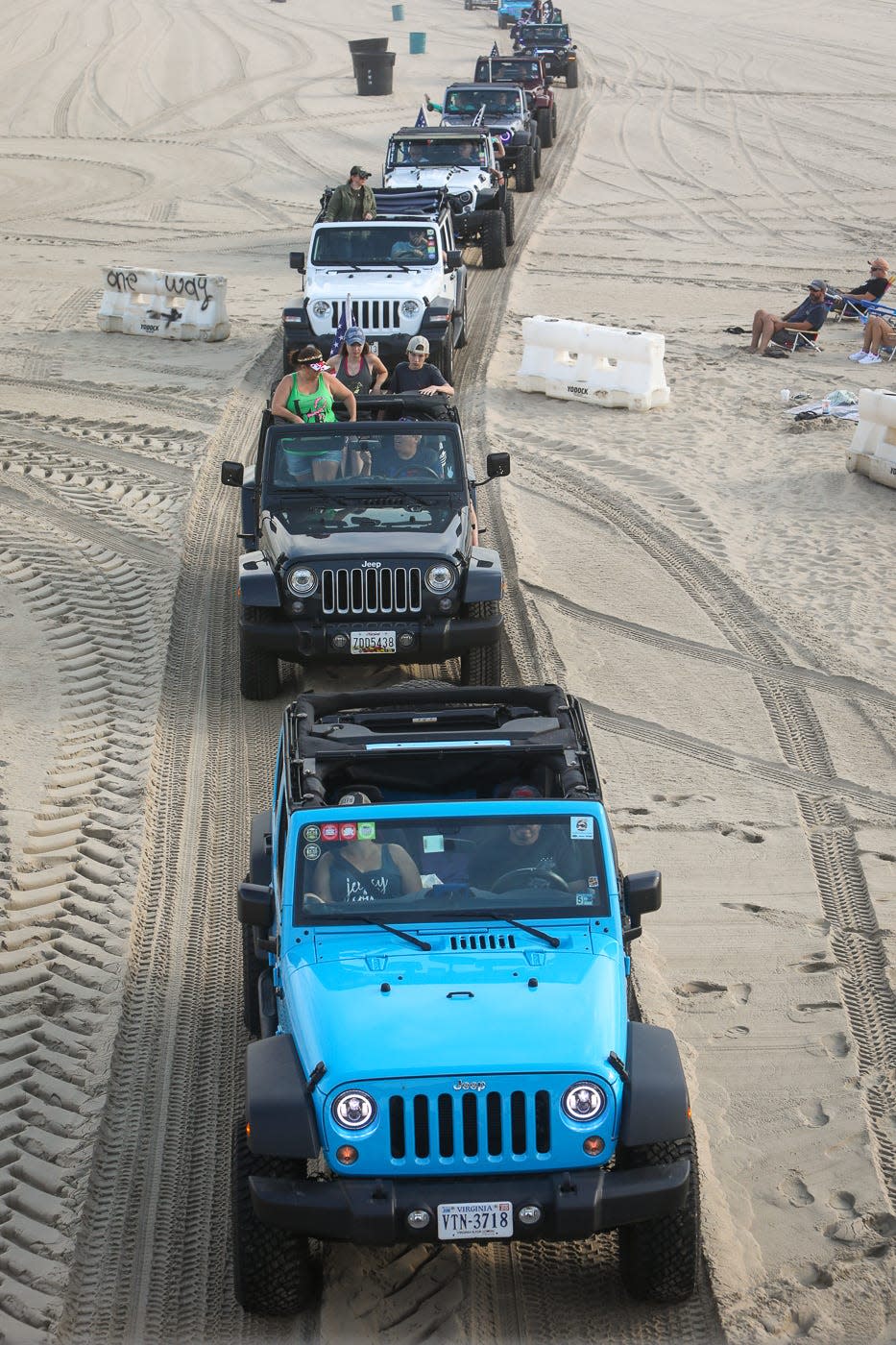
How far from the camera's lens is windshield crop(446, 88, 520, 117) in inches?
1108

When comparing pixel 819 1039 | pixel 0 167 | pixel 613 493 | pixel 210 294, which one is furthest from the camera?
pixel 0 167

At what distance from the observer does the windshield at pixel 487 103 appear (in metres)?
28.1

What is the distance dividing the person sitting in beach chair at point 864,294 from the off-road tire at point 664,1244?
1541 centimetres

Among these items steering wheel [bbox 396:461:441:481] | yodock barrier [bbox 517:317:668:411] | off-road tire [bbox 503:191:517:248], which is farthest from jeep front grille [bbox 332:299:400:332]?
off-road tire [bbox 503:191:517:248]

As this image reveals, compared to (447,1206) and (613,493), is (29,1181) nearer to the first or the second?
(447,1206)

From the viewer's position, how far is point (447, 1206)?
15.6 feet

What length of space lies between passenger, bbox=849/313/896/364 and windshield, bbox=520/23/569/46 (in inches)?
916

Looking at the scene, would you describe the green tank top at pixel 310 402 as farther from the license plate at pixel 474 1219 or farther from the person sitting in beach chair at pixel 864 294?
the person sitting in beach chair at pixel 864 294

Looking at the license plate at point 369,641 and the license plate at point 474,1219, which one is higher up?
the license plate at point 474,1219

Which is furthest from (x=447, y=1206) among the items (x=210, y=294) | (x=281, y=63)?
(x=281, y=63)

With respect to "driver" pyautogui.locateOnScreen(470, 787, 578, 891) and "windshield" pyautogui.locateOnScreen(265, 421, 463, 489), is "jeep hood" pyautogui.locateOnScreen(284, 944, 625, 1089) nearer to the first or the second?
"driver" pyautogui.locateOnScreen(470, 787, 578, 891)

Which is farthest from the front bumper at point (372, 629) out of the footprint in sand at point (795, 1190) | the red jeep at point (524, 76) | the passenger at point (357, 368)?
the red jeep at point (524, 76)

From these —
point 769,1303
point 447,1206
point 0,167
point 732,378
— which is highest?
point 447,1206

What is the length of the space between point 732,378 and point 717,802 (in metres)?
9.35
